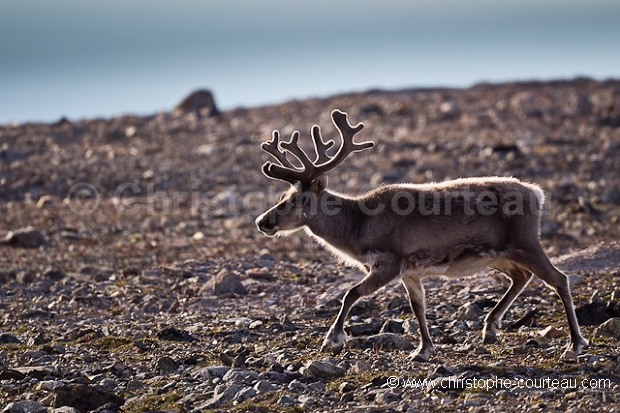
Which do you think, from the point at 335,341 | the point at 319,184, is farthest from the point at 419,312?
the point at 319,184

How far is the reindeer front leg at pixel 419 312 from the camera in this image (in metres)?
9.16

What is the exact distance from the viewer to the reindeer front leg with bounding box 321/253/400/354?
938 centimetres

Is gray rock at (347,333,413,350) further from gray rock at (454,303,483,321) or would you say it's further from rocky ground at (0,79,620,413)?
gray rock at (454,303,483,321)

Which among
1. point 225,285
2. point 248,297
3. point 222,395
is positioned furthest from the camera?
point 225,285

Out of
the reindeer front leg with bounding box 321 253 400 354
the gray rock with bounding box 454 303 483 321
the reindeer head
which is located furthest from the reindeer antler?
the gray rock with bounding box 454 303 483 321

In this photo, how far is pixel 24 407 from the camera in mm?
8055

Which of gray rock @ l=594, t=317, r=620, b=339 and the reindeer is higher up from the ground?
the reindeer

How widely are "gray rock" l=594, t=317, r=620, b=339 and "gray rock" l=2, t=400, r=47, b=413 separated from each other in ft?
18.9

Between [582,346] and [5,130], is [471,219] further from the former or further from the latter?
[5,130]

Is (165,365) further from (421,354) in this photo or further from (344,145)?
(344,145)

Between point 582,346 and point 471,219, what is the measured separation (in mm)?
1734

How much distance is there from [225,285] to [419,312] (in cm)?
372

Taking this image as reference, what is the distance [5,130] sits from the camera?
32188 millimetres

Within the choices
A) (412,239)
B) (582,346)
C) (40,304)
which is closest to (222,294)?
(40,304)
